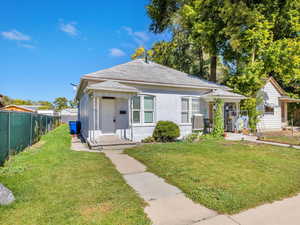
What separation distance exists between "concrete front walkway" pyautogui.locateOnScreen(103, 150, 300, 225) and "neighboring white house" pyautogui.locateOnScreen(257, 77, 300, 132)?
13.3 m

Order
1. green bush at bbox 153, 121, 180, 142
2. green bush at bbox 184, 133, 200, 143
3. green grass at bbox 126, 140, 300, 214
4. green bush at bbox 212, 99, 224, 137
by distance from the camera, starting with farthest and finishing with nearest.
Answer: green bush at bbox 212, 99, 224, 137
green bush at bbox 184, 133, 200, 143
green bush at bbox 153, 121, 180, 142
green grass at bbox 126, 140, 300, 214

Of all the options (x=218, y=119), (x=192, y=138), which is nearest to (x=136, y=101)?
(x=192, y=138)

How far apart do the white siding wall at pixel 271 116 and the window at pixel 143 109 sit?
1003cm

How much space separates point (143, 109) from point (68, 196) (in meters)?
7.00

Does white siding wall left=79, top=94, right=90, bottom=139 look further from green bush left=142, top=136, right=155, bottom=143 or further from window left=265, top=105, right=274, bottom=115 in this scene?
window left=265, top=105, right=274, bottom=115

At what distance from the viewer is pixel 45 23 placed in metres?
14.2

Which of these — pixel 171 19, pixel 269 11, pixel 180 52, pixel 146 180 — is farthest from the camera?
pixel 180 52

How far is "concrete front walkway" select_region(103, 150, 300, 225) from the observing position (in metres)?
2.61

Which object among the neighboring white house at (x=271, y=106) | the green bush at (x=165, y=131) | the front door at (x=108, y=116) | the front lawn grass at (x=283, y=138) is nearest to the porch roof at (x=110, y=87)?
the front door at (x=108, y=116)

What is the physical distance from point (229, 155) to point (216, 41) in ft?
35.5

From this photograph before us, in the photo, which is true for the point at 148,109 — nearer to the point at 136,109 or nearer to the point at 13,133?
the point at 136,109

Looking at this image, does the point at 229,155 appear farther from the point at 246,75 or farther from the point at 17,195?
the point at 246,75

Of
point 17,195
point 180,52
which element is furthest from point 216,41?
point 17,195

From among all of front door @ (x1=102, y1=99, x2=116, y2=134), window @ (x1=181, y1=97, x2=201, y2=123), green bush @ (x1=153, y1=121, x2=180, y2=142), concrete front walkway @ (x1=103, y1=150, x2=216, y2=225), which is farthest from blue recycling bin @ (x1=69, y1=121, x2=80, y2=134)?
concrete front walkway @ (x1=103, y1=150, x2=216, y2=225)
